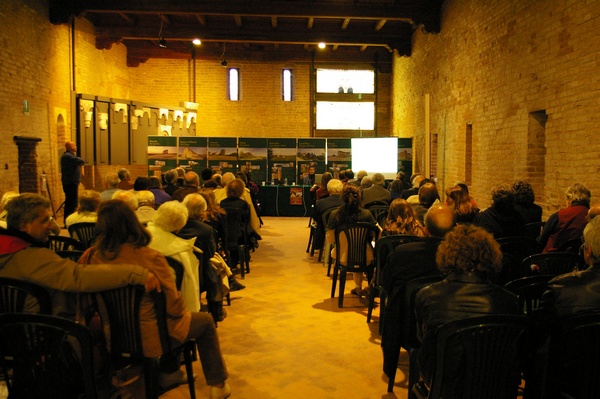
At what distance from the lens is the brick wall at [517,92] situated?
6.49 m

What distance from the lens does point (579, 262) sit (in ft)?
13.0

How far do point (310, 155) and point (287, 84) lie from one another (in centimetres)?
552

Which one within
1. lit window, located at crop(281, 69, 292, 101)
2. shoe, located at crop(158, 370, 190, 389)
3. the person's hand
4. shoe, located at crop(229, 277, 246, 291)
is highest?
lit window, located at crop(281, 69, 292, 101)

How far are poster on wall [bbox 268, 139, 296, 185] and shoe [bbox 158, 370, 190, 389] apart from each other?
35.1 feet

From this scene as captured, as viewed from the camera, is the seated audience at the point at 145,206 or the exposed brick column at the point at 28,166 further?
the exposed brick column at the point at 28,166

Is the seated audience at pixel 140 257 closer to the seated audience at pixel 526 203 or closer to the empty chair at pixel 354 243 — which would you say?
the empty chair at pixel 354 243

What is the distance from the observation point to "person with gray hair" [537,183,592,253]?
4758 millimetres

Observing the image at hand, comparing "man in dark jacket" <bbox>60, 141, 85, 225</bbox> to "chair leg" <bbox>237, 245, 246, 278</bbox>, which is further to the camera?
"man in dark jacket" <bbox>60, 141, 85, 225</bbox>

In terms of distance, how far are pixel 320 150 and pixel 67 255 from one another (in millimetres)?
11172

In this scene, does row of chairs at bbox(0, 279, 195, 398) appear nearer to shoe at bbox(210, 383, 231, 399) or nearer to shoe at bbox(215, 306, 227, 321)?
shoe at bbox(210, 383, 231, 399)

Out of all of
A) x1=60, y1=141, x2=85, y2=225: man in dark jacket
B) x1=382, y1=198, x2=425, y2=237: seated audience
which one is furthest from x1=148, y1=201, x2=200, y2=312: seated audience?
x1=60, y1=141, x2=85, y2=225: man in dark jacket

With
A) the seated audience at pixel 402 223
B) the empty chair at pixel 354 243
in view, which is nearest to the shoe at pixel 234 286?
the empty chair at pixel 354 243

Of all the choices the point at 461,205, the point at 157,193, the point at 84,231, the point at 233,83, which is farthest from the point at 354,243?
the point at 233,83

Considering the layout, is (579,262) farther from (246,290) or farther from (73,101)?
(73,101)
